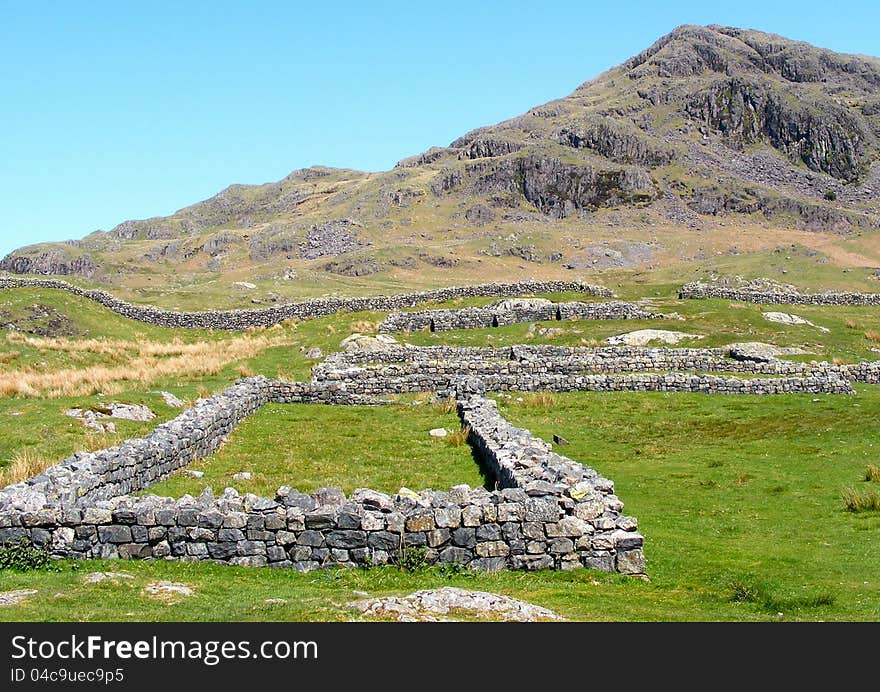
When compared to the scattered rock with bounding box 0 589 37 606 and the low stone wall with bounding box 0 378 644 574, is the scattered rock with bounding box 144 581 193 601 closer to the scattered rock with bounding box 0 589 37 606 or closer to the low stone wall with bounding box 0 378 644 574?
the scattered rock with bounding box 0 589 37 606

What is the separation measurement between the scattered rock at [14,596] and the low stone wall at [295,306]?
46.1 meters

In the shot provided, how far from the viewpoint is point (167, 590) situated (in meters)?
10.5

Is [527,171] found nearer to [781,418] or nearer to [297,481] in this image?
[781,418]

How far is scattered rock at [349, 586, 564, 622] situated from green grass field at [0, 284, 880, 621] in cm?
54

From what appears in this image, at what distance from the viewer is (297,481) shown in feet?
60.6

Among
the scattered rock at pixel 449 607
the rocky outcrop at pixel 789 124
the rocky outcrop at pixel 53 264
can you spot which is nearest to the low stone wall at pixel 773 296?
the scattered rock at pixel 449 607

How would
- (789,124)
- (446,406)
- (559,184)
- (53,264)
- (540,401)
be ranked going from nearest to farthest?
(446,406)
(540,401)
(53,264)
(559,184)
(789,124)

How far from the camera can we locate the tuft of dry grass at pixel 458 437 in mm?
23484

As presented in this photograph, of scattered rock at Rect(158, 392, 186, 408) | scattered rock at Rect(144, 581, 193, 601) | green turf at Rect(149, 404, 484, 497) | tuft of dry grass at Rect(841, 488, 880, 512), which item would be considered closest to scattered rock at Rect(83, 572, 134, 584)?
scattered rock at Rect(144, 581, 193, 601)

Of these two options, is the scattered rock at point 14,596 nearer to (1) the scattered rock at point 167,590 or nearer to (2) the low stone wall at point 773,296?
(1) the scattered rock at point 167,590

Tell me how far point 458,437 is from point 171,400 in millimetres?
11520

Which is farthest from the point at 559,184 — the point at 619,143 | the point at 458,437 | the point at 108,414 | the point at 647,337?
the point at 108,414

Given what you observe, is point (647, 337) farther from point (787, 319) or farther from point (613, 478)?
point (613, 478)

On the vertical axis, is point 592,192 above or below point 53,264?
above
